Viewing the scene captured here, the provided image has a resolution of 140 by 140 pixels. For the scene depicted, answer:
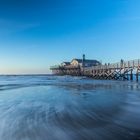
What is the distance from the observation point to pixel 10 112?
9523mm

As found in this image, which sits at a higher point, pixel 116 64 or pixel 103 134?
pixel 116 64

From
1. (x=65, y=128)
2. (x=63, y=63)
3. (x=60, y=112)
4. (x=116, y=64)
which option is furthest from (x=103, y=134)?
(x=63, y=63)

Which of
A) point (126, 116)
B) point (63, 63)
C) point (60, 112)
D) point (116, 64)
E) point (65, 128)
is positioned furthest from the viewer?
point (63, 63)

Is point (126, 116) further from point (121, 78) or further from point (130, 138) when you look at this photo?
point (121, 78)

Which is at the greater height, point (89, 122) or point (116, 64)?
point (116, 64)

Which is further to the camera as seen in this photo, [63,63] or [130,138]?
[63,63]

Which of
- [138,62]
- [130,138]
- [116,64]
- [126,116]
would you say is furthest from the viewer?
[116,64]

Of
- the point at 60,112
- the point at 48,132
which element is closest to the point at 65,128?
the point at 48,132

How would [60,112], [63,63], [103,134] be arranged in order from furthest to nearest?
[63,63] → [60,112] → [103,134]

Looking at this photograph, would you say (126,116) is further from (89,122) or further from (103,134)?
(103,134)

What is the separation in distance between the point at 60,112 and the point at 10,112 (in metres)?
2.05

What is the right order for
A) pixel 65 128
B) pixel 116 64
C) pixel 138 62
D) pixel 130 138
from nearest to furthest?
pixel 130 138 → pixel 65 128 → pixel 138 62 → pixel 116 64

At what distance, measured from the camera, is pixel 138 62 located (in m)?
31.3

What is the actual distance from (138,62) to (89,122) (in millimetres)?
25468
